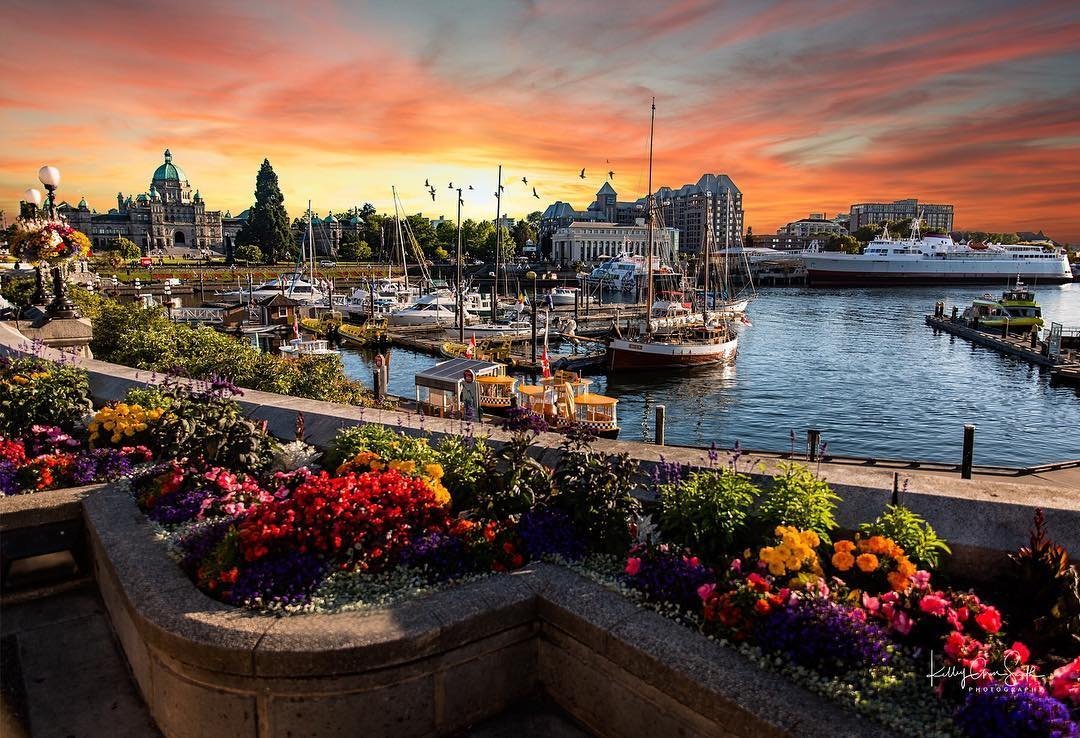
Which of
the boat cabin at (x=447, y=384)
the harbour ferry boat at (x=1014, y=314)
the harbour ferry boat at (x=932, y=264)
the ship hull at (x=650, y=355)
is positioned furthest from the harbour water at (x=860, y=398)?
the harbour ferry boat at (x=932, y=264)

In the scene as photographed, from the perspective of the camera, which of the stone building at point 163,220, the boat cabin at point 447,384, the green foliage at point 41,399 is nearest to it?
the green foliage at point 41,399

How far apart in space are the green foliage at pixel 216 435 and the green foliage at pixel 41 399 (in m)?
2.37

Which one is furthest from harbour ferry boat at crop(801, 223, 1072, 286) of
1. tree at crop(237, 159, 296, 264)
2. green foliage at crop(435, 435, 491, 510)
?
green foliage at crop(435, 435, 491, 510)

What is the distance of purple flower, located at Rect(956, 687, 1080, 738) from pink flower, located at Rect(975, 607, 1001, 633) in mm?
629

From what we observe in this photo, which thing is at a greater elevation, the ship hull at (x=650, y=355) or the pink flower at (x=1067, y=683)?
the pink flower at (x=1067, y=683)

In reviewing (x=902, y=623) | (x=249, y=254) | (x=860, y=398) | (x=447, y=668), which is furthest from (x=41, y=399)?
(x=249, y=254)

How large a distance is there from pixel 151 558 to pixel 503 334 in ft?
164

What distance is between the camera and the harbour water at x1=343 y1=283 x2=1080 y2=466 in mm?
30609

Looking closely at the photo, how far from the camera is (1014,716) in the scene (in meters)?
3.19

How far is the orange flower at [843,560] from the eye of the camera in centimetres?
446

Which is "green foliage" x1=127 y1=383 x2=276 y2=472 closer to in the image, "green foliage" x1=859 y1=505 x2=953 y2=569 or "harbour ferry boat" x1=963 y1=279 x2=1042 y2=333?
"green foliage" x1=859 y1=505 x2=953 y2=569

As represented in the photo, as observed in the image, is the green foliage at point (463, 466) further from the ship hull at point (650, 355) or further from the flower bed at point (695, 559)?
the ship hull at point (650, 355)

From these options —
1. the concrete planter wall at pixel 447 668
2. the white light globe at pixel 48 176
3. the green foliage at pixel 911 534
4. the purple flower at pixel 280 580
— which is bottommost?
the concrete planter wall at pixel 447 668

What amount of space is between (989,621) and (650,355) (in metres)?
41.5
